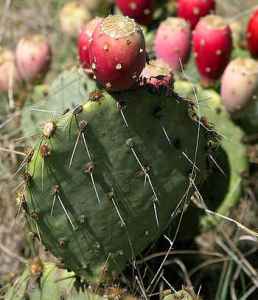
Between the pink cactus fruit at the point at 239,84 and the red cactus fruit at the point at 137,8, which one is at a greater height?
the red cactus fruit at the point at 137,8

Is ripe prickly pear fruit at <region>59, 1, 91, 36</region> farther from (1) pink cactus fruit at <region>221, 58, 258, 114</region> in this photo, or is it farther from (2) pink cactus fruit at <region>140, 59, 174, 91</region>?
(2) pink cactus fruit at <region>140, 59, 174, 91</region>

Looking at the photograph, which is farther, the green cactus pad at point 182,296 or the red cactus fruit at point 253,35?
the red cactus fruit at point 253,35

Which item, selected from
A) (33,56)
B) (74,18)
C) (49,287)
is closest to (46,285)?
(49,287)

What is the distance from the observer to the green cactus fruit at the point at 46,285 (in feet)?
5.31

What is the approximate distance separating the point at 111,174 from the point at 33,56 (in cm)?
86

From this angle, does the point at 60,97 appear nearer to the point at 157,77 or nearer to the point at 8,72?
the point at 8,72

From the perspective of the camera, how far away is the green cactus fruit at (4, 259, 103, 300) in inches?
63.7

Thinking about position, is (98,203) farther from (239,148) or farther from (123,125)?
(239,148)

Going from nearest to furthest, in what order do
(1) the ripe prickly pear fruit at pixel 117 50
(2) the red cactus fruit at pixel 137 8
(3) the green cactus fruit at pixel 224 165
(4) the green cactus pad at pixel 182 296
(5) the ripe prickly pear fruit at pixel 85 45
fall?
1. (1) the ripe prickly pear fruit at pixel 117 50
2. (4) the green cactus pad at pixel 182 296
3. (5) the ripe prickly pear fruit at pixel 85 45
4. (3) the green cactus fruit at pixel 224 165
5. (2) the red cactus fruit at pixel 137 8

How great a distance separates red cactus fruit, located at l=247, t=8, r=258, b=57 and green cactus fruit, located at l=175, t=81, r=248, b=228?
0.26 meters

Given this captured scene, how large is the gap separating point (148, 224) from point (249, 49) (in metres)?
0.91

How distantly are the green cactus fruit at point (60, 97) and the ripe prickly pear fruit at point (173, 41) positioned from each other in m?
0.30

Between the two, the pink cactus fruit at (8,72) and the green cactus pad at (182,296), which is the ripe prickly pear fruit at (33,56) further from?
the green cactus pad at (182,296)

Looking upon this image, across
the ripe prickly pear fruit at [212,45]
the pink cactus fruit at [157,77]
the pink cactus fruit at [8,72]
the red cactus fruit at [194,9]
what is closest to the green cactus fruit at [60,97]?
the pink cactus fruit at [8,72]
